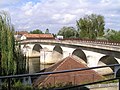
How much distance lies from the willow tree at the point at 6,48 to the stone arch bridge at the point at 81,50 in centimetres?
373

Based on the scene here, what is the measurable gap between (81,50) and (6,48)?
31136mm

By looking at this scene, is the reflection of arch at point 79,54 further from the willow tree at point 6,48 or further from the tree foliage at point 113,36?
the willow tree at point 6,48

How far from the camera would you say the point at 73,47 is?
1912 inches

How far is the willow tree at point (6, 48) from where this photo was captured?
1536cm

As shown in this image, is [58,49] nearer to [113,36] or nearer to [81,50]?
[81,50]

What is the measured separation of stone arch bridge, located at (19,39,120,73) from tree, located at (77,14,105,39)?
13809 millimetres

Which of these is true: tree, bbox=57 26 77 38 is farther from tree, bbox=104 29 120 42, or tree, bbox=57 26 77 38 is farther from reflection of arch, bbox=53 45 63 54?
reflection of arch, bbox=53 45 63 54

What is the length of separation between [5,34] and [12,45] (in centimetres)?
83

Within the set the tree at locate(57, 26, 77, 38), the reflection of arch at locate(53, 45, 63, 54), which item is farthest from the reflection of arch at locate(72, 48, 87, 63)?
the tree at locate(57, 26, 77, 38)

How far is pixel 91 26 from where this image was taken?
→ 76562 millimetres

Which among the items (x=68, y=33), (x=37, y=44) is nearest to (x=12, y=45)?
(x=37, y=44)

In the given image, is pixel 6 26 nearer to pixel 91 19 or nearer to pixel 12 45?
pixel 12 45

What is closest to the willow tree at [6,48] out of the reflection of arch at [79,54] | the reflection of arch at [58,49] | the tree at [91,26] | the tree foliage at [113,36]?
the reflection of arch at [79,54]

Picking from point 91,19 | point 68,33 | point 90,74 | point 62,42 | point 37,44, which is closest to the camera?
point 90,74
